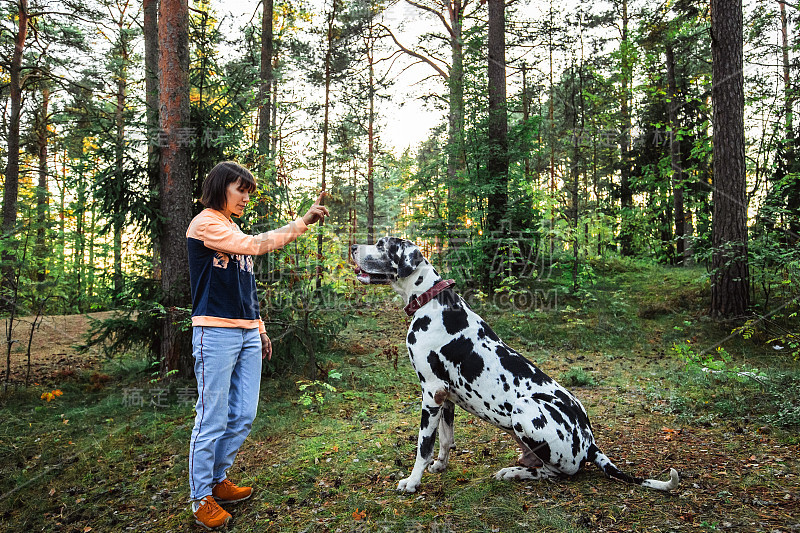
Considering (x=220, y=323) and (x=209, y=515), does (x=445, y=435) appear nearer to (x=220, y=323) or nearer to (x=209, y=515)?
(x=209, y=515)

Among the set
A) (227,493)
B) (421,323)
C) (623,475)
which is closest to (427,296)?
(421,323)

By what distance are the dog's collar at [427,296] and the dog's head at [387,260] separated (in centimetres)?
22

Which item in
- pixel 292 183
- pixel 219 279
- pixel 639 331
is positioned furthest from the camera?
pixel 639 331

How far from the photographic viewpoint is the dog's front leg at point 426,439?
134 inches

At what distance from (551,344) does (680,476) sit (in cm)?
560

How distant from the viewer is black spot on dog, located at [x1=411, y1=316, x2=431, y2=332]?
11.7 feet

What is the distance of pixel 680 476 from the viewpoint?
3.51 m

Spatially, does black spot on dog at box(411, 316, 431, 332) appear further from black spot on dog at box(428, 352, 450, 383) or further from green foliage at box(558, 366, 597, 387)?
green foliage at box(558, 366, 597, 387)

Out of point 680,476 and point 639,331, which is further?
point 639,331

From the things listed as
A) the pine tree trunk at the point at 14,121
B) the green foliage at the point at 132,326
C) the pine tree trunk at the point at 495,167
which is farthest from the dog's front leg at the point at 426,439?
the pine tree trunk at the point at 14,121

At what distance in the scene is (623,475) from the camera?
3270mm

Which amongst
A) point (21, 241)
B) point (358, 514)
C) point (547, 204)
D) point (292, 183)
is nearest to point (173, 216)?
point (292, 183)

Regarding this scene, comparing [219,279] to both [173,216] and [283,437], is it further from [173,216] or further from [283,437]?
[173,216]

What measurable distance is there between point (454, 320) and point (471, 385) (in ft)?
1.74
